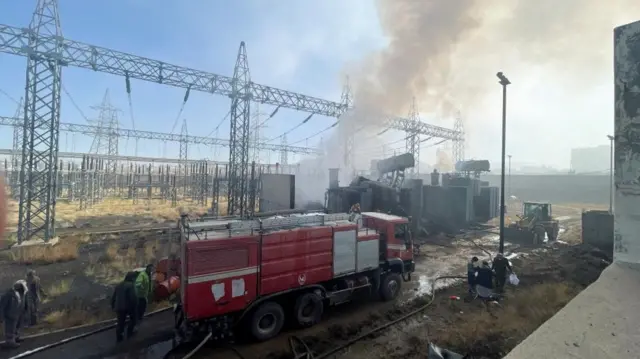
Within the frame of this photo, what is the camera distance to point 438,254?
55.0 ft

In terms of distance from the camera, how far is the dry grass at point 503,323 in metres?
6.93

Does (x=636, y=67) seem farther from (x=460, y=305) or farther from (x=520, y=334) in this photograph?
(x=460, y=305)

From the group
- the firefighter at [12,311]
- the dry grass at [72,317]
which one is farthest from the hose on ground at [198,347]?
the firefighter at [12,311]

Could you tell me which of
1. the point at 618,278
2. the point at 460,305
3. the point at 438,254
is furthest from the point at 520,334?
the point at 438,254

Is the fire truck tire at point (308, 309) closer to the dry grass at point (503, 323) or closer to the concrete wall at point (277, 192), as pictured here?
the dry grass at point (503, 323)

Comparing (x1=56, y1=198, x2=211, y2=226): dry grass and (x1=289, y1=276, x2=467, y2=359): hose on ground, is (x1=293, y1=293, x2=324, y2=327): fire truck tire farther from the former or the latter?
(x1=56, y1=198, x2=211, y2=226): dry grass

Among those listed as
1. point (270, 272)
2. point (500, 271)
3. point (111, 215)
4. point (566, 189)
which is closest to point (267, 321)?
point (270, 272)

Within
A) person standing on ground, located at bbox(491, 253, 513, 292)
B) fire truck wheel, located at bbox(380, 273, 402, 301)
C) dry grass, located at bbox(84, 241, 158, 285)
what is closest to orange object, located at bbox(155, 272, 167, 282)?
dry grass, located at bbox(84, 241, 158, 285)

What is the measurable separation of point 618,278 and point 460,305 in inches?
295

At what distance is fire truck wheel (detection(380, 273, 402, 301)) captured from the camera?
31.9 feet

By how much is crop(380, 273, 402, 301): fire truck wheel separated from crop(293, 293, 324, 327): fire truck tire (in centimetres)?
234

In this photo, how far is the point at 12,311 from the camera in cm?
668

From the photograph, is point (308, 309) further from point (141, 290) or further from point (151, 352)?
point (141, 290)

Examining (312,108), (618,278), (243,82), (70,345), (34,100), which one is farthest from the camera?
(312,108)
